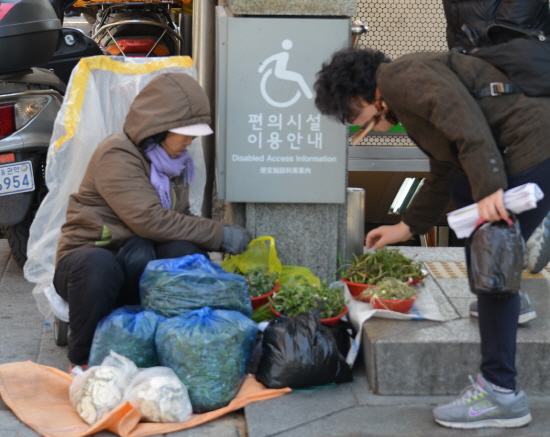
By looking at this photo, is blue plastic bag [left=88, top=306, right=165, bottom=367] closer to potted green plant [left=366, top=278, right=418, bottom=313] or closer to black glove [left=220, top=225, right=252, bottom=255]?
black glove [left=220, top=225, right=252, bottom=255]

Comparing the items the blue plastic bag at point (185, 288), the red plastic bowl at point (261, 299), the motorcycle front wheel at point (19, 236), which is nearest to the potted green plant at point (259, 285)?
the red plastic bowl at point (261, 299)

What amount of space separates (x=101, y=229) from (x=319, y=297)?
0.98 meters

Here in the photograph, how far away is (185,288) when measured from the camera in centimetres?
320

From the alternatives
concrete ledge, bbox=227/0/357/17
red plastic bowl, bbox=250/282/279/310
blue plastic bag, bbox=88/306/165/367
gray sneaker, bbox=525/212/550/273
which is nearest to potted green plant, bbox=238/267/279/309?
red plastic bowl, bbox=250/282/279/310

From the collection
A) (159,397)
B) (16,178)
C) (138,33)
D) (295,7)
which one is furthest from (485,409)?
(138,33)

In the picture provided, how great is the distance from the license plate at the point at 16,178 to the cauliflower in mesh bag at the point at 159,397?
204 cm

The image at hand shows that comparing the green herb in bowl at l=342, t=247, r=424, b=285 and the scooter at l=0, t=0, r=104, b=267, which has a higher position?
the scooter at l=0, t=0, r=104, b=267

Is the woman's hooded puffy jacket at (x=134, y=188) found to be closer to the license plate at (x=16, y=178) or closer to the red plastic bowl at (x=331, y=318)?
the red plastic bowl at (x=331, y=318)

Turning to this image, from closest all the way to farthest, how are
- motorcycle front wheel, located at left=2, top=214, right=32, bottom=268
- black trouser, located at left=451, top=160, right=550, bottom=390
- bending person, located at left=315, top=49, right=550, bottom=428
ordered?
1. bending person, located at left=315, top=49, right=550, bottom=428
2. black trouser, located at left=451, top=160, right=550, bottom=390
3. motorcycle front wheel, located at left=2, top=214, right=32, bottom=268

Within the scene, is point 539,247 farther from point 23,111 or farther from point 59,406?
point 23,111

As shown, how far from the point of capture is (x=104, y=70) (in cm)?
388

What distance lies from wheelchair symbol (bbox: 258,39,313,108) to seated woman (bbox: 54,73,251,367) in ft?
1.47

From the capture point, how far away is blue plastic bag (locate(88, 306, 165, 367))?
3.20m

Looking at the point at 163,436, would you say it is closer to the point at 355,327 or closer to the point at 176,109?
the point at 355,327
